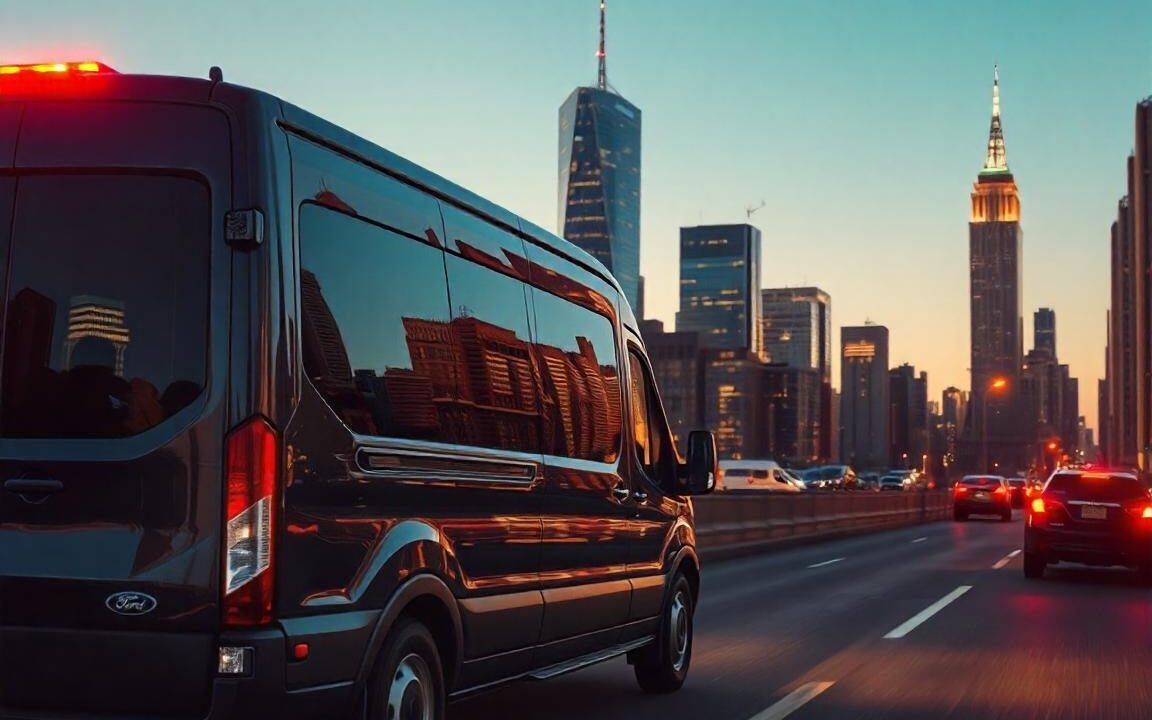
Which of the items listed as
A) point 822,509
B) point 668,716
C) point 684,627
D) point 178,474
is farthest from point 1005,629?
point 822,509

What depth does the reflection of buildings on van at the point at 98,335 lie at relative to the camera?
4.77 meters

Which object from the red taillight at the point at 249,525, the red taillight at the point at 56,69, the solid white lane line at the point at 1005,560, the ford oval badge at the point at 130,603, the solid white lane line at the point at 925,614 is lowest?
the solid white lane line at the point at 1005,560

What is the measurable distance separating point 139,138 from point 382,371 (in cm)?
123

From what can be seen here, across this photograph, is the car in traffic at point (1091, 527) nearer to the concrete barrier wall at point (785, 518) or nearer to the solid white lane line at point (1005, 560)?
the solid white lane line at point (1005, 560)

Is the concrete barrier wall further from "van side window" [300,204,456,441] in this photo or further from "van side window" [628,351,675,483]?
"van side window" [300,204,456,441]

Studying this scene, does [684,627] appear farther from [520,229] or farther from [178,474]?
[178,474]

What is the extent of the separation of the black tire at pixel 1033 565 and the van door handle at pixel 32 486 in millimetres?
16981

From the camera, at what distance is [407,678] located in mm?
5547

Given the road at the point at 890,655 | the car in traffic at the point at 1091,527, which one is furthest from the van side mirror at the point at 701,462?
the car in traffic at the point at 1091,527

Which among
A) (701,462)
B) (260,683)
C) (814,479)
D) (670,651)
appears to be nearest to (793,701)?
(670,651)

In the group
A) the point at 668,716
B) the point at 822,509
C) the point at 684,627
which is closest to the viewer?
the point at 668,716

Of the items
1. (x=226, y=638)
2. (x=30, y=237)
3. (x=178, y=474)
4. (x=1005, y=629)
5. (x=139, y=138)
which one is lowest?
(x=1005, y=629)

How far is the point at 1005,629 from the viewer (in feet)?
42.8

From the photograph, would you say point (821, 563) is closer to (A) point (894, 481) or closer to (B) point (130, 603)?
(B) point (130, 603)
